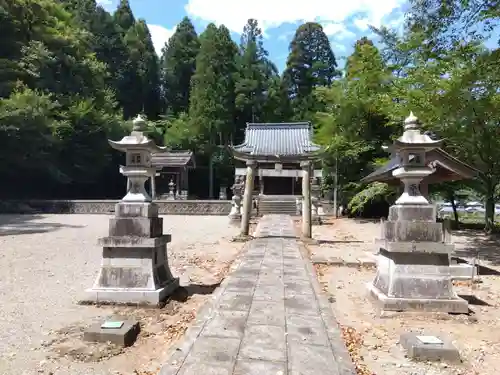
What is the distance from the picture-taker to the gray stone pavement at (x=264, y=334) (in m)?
3.29

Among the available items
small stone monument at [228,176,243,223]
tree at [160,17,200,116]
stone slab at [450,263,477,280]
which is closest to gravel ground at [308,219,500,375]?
stone slab at [450,263,477,280]

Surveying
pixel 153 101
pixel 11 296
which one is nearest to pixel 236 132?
pixel 153 101

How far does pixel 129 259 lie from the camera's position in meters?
5.75

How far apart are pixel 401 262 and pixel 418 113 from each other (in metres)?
7.32

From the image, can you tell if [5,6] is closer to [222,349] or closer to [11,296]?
[11,296]

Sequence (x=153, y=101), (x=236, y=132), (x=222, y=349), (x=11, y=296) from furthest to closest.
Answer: (x=153, y=101) → (x=236, y=132) → (x=11, y=296) → (x=222, y=349)

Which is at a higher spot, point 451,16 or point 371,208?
point 451,16

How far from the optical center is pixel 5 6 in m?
24.9

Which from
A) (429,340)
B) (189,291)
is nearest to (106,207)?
(189,291)

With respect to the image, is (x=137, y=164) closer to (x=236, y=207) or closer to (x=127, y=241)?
(x=127, y=241)

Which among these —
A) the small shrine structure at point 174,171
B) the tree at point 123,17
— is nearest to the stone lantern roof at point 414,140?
the small shrine structure at point 174,171

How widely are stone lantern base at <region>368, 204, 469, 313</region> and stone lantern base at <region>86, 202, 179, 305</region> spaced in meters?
3.35

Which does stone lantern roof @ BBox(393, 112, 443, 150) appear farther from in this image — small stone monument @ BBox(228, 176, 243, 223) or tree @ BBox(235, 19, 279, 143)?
tree @ BBox(235, 19, 279, 143)

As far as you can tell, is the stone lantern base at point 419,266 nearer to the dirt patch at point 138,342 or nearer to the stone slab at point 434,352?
the stone slab at point 434,352
